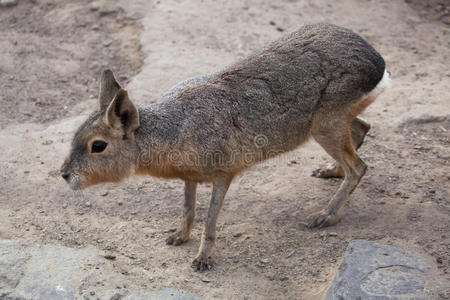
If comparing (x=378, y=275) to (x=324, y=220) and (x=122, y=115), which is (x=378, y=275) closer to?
(x=324, y=220)

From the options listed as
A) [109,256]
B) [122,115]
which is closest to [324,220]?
[109,256]

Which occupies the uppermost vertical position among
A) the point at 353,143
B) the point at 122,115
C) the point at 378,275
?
the point at 122,115

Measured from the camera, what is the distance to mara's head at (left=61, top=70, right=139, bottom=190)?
4.32 metres

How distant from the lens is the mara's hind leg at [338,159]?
4.92m

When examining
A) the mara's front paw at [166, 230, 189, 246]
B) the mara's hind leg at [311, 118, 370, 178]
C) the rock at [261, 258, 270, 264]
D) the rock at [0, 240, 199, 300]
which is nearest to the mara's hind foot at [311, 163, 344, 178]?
the mara's hind leg at [311, 118, 370, 178]

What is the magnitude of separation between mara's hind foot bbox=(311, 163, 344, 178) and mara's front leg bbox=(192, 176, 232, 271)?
150cm

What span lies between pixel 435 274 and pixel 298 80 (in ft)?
6.30

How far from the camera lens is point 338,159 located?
5121mm

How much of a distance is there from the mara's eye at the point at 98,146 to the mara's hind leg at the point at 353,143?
2461 millimetres

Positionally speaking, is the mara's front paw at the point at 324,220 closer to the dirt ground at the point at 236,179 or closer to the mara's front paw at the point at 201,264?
the dirt ground at the point at 236,179

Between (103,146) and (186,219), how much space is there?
1.08 m

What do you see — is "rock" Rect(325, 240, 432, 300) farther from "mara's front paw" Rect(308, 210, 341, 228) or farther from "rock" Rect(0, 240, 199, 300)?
"rock" Rect(0, 240, 199, 300)

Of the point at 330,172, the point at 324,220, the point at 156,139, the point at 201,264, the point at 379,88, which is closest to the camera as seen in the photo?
the point at 156,139

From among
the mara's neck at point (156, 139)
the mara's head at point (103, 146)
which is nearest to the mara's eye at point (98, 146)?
the mara's head at point (103, 146)
